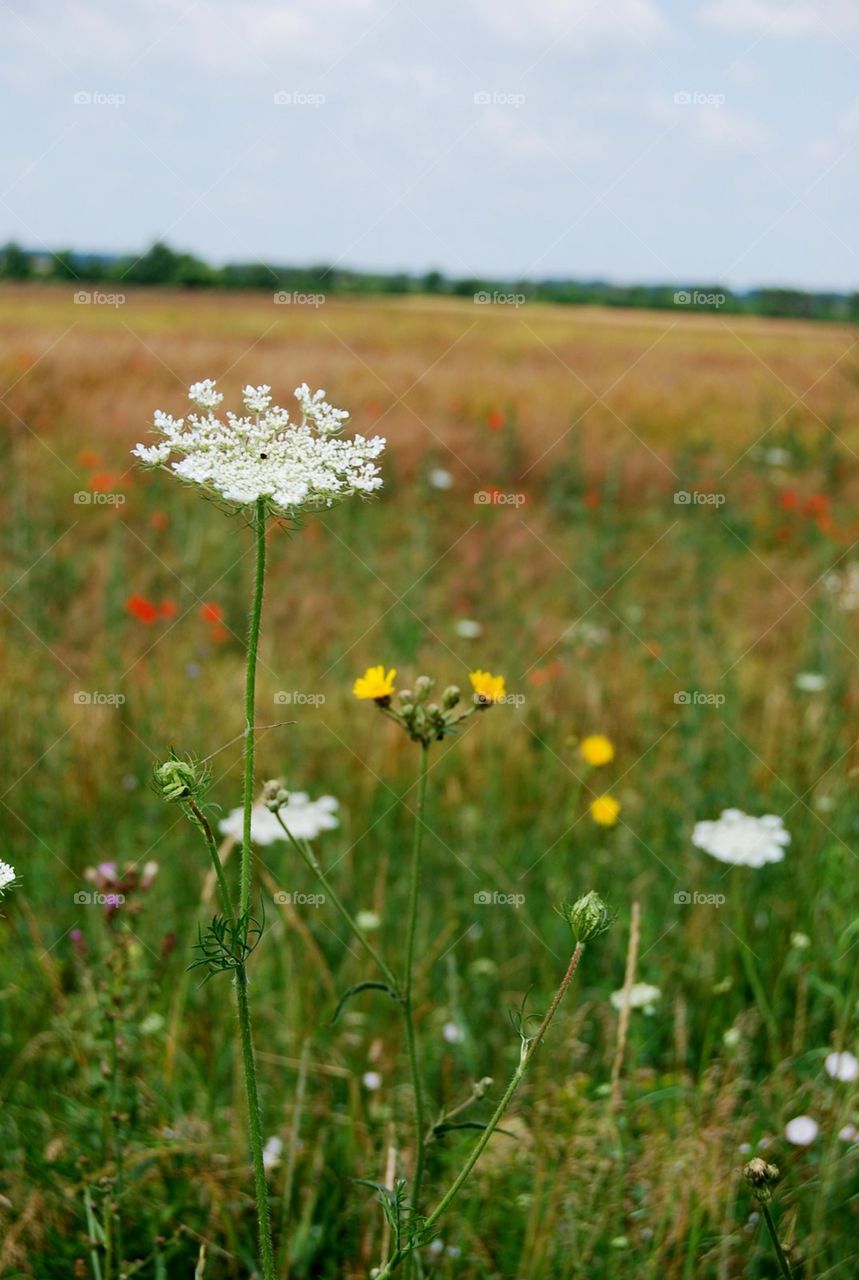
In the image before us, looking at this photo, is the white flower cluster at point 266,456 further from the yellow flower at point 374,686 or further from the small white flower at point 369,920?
the small white flower at point 369,920

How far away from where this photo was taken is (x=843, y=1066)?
1805 millimetres

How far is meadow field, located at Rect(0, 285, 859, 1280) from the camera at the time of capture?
1765 millimetres

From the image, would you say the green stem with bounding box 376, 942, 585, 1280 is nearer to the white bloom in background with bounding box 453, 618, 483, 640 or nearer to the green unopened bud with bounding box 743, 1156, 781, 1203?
the green unopened bud with bounding box 743, 1156, 781, 1203

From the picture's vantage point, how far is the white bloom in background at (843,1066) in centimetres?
176

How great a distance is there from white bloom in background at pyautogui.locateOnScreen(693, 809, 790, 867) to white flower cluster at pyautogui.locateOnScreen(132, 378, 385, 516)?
127cm

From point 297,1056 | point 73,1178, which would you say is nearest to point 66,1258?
point 73,1178

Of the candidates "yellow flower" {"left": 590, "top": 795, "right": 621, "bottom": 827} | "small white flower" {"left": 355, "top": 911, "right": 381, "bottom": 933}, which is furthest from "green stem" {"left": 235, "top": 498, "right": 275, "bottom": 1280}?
"yellow flower" {"left": 590, "top": 795, "right": 621, "bottom": 827}

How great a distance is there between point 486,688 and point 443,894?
153cm

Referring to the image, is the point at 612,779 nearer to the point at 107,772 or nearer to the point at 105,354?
the point at 107,772

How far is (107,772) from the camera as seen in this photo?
341cm

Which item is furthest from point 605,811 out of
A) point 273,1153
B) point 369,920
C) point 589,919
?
point 589,919

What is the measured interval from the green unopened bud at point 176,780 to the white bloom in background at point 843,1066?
3.91 feet

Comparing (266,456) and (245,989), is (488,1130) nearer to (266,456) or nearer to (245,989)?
(245,989)

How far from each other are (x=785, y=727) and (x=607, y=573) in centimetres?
222
